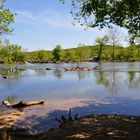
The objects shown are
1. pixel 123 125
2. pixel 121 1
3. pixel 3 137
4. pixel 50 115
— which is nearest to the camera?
pixel 3 137

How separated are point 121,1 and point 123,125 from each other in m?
9.55

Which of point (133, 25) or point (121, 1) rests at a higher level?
point (121, 1)

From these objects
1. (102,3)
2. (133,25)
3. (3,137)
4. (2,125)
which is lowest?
(2,125)

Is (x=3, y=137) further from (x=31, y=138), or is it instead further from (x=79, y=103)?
(x=79, y=103)

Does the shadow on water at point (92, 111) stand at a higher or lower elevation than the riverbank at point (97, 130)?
lower

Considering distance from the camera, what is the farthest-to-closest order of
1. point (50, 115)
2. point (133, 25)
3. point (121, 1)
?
point (50, 115)
point (133, 25)
point (121, 1)

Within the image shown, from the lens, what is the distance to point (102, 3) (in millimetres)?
23469

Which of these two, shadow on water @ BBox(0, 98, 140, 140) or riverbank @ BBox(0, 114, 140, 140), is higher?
riverbank @ BBox(0, 114, 140, 140)

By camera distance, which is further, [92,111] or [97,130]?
[92,111]

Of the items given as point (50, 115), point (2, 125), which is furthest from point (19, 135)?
point (50, 115)

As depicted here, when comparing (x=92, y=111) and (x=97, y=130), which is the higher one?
(x=97, y=130)

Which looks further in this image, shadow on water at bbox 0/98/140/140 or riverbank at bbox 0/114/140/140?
shadow on water at bbox 0/98/140/140

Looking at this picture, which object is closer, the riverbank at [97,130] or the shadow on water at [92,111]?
the riverbank at [97,130]

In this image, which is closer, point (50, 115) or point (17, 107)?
point (50, 115)
